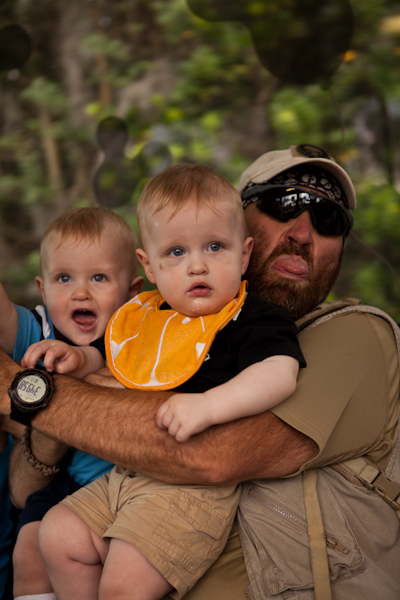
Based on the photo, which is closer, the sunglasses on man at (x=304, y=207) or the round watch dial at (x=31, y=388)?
the round watch dial at (x=31, y=388)

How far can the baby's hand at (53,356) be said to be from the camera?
72.3 inches

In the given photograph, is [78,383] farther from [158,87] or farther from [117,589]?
[158,87]

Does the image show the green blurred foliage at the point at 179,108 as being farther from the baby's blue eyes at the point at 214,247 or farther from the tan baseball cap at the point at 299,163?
the baby's blue eyes at the point at 214,247

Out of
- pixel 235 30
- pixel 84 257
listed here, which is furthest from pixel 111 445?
pixel 235 30

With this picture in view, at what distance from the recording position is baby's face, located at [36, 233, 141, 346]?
2.08 m

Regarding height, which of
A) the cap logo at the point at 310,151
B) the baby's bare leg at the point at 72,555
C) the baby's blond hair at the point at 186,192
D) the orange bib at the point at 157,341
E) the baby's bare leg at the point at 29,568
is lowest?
the baby's bare leg at the point at 29,568

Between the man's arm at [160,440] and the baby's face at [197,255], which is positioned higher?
the baby's face at [197,255]

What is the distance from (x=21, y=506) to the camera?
2.33 m

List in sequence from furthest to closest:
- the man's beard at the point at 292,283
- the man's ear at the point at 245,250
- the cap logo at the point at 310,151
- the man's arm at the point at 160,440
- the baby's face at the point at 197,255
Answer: the cap logo at the point at 310,151, the man's beard at the point at 292,283, the man's ear at the point at 245,250, the baby's face at the point at 197,255, the man's arm at the point at 160,440

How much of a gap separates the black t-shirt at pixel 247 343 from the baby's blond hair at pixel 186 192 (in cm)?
33

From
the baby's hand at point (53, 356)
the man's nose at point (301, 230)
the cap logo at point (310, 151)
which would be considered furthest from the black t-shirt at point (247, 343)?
the cap logo at point (310, 151)

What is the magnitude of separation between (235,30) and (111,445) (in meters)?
3.75

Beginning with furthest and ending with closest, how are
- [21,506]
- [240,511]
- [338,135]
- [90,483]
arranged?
[338,135] → [21,506] → [90,483] → [240,511]

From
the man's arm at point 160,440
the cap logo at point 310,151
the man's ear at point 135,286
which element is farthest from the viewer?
the cap logo at point 310,151
